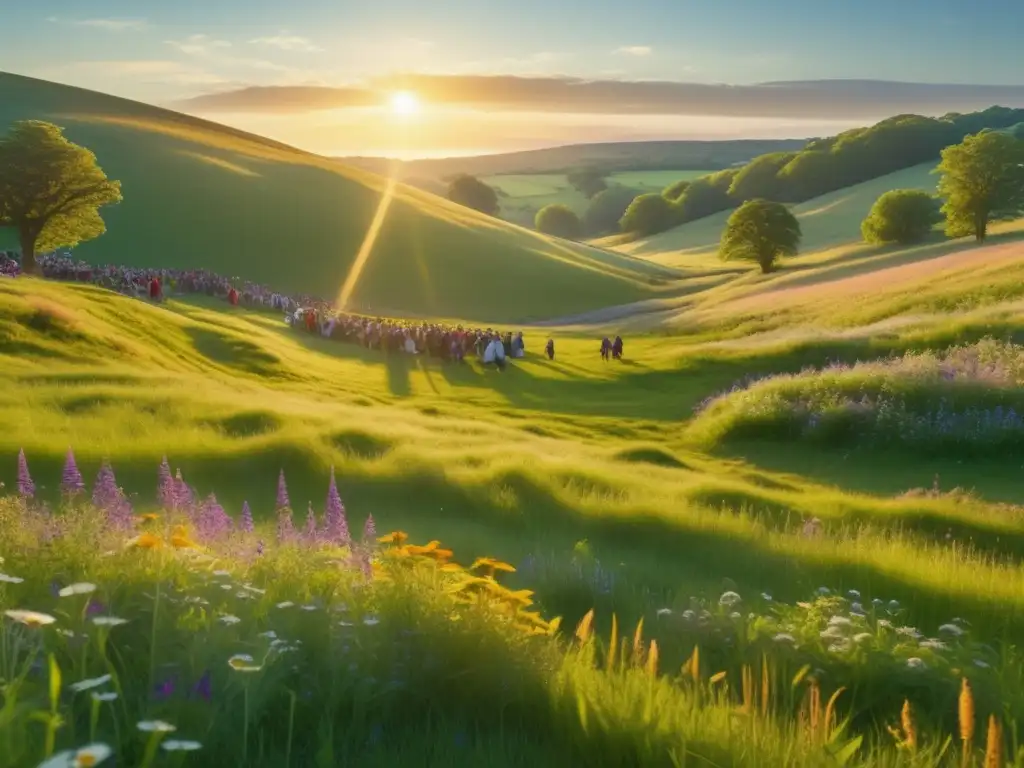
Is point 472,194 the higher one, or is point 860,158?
point 860,158

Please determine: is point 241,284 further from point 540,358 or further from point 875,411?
point 875,411

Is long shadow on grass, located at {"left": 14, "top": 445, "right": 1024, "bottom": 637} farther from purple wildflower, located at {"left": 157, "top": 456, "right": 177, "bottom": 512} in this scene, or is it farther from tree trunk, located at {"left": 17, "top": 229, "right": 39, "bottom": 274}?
tree trunk, located at {"left": 17, "top": 229, "right": 39, "bottom": 274}

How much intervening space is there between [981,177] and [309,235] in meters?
68.5

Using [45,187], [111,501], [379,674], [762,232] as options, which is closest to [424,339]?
[45,187]

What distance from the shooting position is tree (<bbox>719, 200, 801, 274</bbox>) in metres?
99.0

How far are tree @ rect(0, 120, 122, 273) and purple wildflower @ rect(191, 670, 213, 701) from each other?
6206 centimetres

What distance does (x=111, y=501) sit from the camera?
797 cm

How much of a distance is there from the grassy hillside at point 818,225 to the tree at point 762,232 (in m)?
26.9

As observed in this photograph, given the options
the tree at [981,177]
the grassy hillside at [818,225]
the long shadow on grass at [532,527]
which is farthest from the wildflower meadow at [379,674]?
the grassy hillside at [818,225]

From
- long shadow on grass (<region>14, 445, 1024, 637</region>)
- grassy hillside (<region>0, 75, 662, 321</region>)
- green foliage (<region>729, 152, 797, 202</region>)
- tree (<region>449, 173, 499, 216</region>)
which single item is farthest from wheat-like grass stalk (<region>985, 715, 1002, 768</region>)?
green foliage (<region>729, 152, 797, 202</region>)

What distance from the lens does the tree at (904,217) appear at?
98812mm

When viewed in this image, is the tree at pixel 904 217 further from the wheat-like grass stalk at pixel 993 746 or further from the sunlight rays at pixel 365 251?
the wheat-like grass stalk at pixel 993 746

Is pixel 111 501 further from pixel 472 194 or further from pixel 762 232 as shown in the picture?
pixel 472 194

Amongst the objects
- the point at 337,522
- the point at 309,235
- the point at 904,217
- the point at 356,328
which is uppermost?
the point at 904,217
